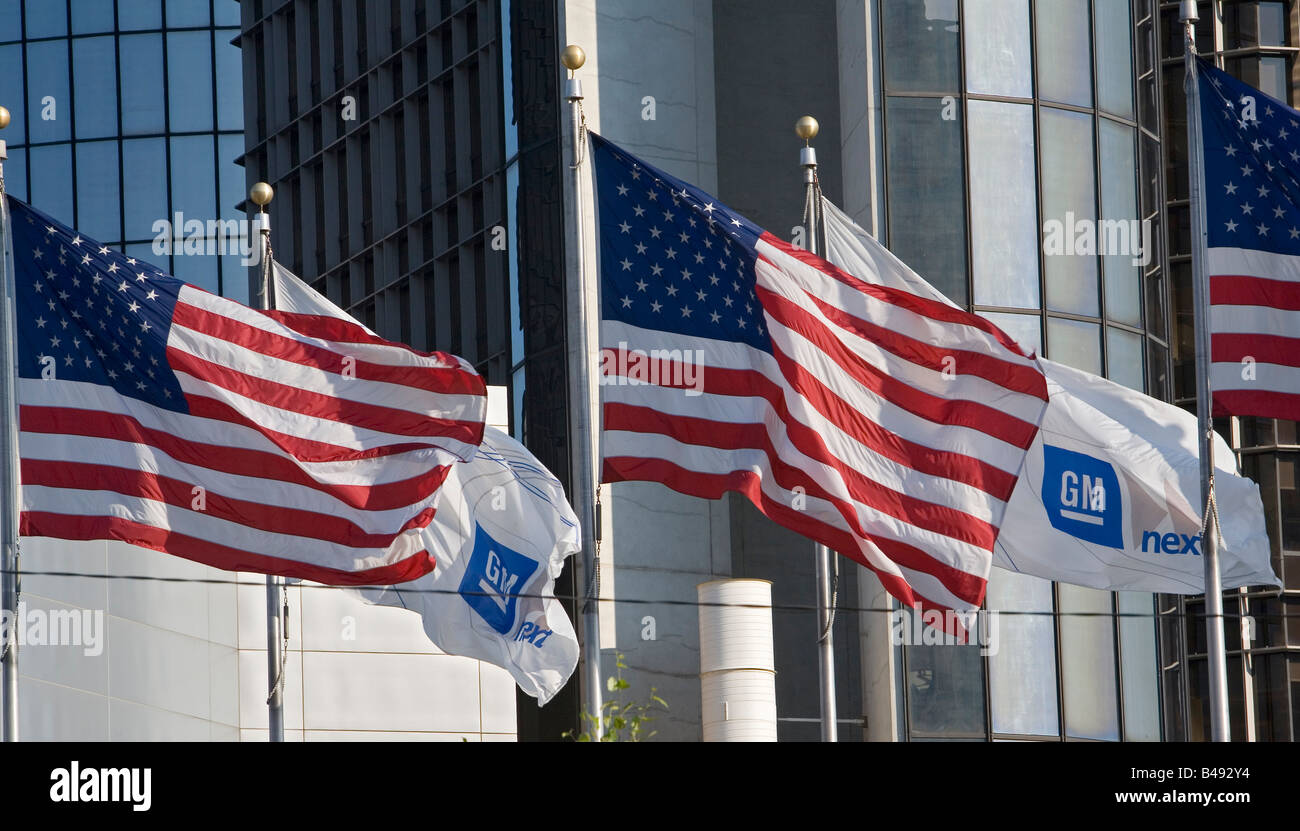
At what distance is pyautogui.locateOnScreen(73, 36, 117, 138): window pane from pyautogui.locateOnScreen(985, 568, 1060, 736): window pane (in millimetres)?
38662

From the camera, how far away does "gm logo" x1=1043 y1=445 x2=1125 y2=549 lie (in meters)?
25.8

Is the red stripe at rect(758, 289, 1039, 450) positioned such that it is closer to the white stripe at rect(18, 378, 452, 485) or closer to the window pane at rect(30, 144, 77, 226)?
the white stripe at rect(18, 378, 452, 485)

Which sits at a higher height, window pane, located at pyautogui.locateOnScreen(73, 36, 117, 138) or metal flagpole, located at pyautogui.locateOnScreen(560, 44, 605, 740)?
window pane, located at pyautogui.locateOnScreen(73, 36, 117, 138)

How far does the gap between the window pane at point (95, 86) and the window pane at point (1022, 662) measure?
38662 mm

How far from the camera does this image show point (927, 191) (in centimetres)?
4150

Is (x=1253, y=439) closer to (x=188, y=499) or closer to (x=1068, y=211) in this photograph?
(x=1068, y=211)

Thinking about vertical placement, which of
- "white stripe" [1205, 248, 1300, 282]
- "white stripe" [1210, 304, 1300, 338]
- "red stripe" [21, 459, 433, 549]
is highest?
"white stripe" [1205, 248, 1300, 282]

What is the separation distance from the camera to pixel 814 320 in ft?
77.8

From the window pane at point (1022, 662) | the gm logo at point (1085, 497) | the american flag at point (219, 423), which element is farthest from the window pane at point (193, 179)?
the gm logo at point (1085, 497)

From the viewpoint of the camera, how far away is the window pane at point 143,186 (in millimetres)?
70438

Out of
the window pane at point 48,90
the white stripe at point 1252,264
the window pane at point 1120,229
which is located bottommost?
the white stripe at point 1252,264

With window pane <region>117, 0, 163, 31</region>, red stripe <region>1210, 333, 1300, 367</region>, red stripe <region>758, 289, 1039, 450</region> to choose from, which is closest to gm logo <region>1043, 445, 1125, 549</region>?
red stripe <region>1210, 333, 1300, 367</region>

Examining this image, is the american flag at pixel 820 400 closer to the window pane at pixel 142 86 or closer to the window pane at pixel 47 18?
the window pane at pixel 142 86
